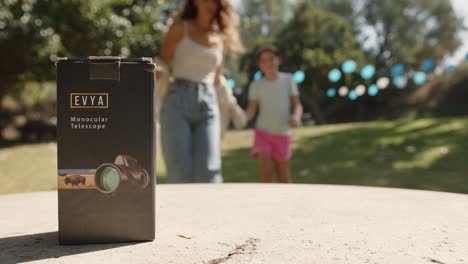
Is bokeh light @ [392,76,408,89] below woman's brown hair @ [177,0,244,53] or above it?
above

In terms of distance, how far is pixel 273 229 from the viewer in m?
1.09

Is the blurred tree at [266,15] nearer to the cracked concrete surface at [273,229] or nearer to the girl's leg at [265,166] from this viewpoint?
the girl's leg at [265,166]

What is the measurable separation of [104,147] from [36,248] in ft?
0.76

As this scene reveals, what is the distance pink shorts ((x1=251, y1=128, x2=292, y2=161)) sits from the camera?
4.31 meters

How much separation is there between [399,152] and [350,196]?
7.30 metres

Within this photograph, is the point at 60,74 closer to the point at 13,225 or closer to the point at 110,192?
the point at 110,192

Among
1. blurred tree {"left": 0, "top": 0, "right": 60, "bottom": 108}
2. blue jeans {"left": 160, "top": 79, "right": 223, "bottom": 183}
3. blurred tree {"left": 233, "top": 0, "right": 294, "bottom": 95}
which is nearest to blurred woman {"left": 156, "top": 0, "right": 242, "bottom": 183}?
Answer: blue jeans {"left": 160, "top": 79, "right": 223, "bottom": 183}

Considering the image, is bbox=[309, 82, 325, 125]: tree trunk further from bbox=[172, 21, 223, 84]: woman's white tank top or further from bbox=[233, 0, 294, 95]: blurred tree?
bbox=[233, 0, 294, 95]: blurred tree

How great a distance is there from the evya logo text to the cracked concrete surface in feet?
0.90

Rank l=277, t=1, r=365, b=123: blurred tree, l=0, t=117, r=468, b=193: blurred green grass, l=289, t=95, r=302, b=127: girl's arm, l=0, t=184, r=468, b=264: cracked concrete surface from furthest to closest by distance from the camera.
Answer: l=277, t=1, r=365, b=123: blurred tree → l=0, t=117, r=468, b=193: blurred green grass → l=289, t=95, r=302, b=127: girl's arm → l=0, t=184, r=468, b=264: cracked concrete surface

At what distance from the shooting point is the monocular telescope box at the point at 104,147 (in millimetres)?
986

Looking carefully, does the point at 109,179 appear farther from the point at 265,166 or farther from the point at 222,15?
the point at 265,166

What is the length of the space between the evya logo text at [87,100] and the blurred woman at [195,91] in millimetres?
1739

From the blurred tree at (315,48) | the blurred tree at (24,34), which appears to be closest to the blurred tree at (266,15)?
the blurred tree at (315,48)
